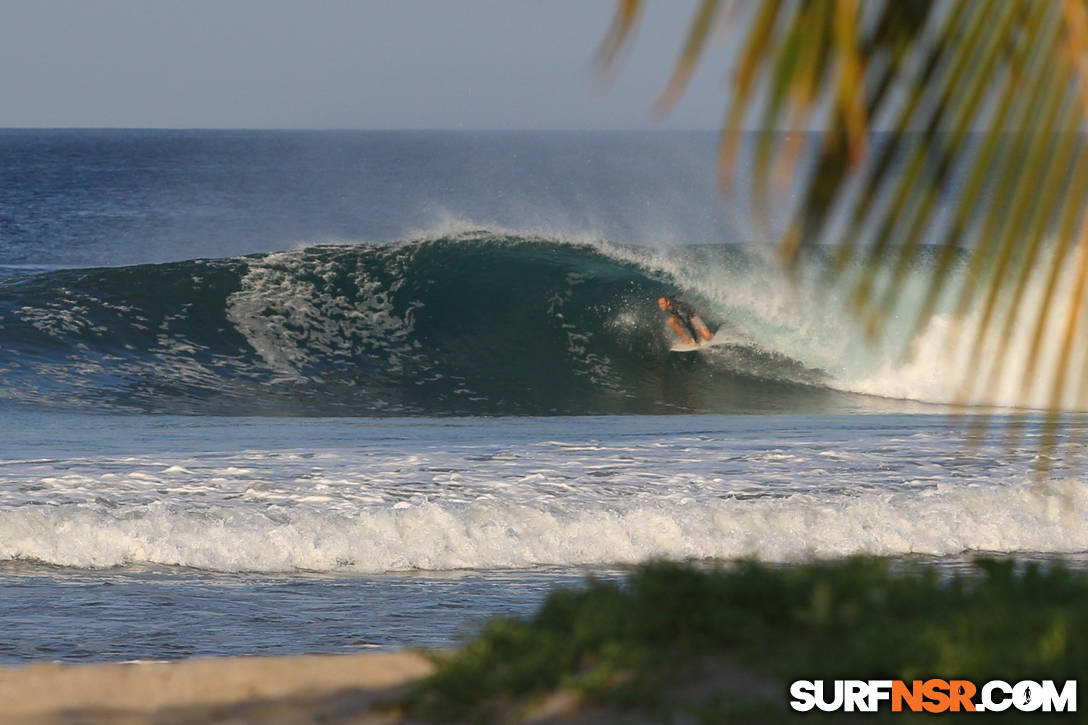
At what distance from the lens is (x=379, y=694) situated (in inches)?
130

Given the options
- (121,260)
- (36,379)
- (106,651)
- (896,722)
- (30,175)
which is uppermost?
(30,175)

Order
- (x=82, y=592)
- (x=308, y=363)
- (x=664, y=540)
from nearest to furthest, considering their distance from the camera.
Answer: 1. (x=82, y=592)
2. (x=664, y=540)
3. (x=308, y=363)

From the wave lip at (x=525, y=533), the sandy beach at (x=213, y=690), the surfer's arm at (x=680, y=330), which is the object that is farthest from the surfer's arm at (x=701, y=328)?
the sandy beach at (x=213, y=690)

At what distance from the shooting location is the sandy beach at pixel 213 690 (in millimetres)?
3332

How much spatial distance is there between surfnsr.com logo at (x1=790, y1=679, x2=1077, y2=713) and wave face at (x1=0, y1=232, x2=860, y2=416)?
12903mm

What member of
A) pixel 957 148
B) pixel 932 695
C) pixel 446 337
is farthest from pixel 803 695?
pixel 446 337

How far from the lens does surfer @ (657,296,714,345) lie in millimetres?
19859

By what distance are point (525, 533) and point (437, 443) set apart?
3820 millimetres

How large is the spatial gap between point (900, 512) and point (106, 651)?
5.40 metres

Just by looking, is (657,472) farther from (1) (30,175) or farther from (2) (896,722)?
(1) (30,175)

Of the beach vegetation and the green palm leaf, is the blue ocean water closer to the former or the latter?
the green palm leaf

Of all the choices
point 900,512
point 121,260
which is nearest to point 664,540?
point 900,512

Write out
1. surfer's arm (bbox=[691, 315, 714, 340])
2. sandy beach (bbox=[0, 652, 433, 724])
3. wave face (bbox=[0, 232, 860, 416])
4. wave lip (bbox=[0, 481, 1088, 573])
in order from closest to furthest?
sandy beach (bbox=[0, 652, 433, 724]) < wave lip (bbox=[0, 481, 1088, 573]) < wave face (bbox=[0, 232, 860, 416]) < surfer's arm (bbox=[691, 315, 714, 340])

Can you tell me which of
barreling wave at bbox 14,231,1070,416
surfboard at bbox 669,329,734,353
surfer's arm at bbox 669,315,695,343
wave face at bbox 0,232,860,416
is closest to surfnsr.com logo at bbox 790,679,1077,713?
barreling wave at bbox 14,231,1070,416
